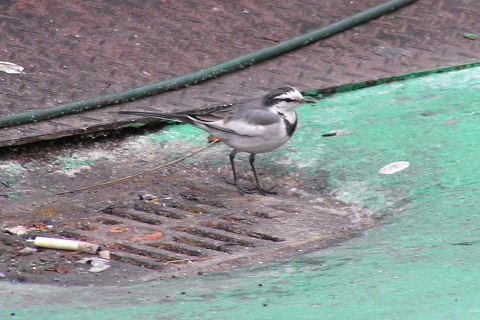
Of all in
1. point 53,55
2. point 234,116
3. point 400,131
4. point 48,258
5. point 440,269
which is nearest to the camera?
point 440,269

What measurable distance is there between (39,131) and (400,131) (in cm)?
202

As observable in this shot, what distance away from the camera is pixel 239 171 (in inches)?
212

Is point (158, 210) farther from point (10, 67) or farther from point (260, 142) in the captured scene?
point (10, 67)

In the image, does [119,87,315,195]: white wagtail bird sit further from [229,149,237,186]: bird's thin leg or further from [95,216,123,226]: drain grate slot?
[95,216,123,226]: drain grate slot

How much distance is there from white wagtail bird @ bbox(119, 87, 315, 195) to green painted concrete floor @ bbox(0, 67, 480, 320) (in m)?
0.29

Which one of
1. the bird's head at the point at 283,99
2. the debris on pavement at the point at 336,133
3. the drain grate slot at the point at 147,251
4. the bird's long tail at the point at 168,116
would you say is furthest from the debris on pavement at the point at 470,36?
the drain grate slot at the point at 147,251

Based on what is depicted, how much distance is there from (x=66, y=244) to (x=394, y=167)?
181 cm

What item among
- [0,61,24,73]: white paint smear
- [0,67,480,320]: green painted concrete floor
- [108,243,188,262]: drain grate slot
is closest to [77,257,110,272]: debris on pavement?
[108,243,188,262]: drain grate slot

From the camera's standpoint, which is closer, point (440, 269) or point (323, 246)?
point (440, 269)

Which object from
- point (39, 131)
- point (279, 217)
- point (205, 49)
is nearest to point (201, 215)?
point (279, 217)

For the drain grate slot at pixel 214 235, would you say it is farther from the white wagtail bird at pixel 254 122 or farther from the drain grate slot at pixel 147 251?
the white wagtail bird at pixel 254 122

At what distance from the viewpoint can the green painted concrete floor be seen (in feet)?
11.1

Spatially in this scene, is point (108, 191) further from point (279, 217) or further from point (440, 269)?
point (440, 269)

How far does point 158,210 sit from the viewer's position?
4.79 meters
